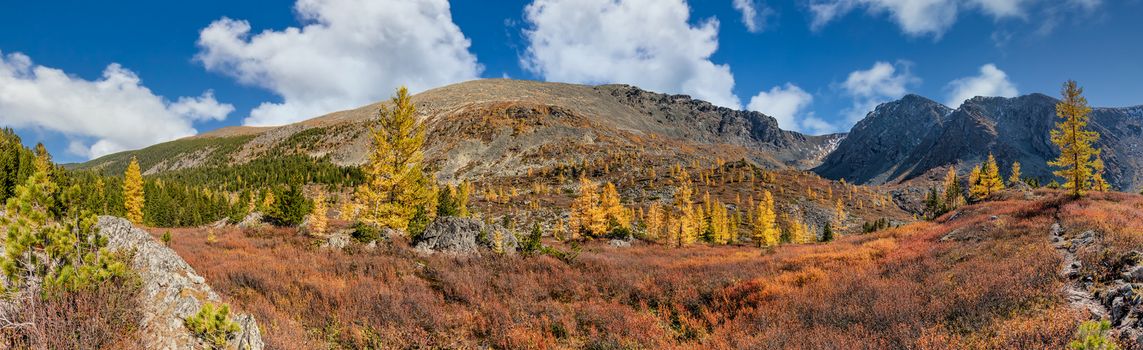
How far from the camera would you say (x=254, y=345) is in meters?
6.13

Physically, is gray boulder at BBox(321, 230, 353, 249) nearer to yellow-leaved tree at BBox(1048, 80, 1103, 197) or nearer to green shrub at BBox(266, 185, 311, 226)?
green shrub at BBox(266, 185, 311, 226)

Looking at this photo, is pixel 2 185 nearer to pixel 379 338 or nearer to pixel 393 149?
pixel 393 149

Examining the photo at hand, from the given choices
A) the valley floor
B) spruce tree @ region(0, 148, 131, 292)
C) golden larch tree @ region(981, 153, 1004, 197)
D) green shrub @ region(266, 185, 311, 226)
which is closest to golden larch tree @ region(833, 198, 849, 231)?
golden larch tree @ region(981, 153, 1004, 197)

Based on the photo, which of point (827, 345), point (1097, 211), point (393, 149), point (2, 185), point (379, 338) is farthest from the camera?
point (2, 185)

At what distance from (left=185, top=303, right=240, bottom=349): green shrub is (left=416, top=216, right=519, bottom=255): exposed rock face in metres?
12.9

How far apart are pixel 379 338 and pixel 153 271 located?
3923 mm

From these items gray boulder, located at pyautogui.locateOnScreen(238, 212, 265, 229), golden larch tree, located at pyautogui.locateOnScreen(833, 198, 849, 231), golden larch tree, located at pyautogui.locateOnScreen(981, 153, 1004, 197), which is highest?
golden larch tree, located at pyautogui.locateOnScreen(981, 153, 1004, 197)

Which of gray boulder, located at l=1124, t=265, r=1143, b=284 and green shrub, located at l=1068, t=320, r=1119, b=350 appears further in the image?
gray boulder, located at l=1124, t=265, r=1143, b=284

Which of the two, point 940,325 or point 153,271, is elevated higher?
point 153,271

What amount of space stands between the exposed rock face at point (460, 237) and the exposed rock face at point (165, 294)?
1070cm

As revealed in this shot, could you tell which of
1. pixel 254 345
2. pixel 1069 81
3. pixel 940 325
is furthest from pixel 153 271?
pixel 1069 81

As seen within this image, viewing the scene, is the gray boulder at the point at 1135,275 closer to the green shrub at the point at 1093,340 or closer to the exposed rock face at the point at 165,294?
the green shrub at the point at 1093,340

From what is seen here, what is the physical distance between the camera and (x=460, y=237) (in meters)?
19.9

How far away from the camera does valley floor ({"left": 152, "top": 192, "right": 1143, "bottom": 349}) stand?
7.37 m
